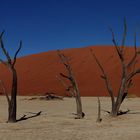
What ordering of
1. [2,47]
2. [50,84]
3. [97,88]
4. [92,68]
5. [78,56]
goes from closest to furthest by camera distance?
1. [2,47]
2. [97,88]
3. [50,84]
4. [92,68]
5. [78,56]

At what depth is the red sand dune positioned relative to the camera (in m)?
41.3

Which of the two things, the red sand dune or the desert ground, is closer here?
the desert ground

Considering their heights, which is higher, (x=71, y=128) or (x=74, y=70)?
(x=74, y=70)

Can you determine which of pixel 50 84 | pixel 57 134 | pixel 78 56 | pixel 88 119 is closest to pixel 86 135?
pixel 57 134

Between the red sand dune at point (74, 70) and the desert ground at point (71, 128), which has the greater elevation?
the red sand dune at point (74, 70)

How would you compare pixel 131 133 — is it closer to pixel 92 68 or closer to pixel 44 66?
pixel 92 68

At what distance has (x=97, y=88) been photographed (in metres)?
40.7

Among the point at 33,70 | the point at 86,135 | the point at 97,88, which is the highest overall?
the point at 33,70

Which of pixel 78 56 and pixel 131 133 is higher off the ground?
pixel 78 56

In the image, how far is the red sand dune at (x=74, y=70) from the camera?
4134 cm

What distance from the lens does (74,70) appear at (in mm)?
53281

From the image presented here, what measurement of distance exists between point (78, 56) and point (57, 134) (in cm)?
5042

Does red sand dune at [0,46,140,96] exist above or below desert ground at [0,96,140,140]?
above

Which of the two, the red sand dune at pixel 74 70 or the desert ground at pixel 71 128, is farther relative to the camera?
the red sand dune at pixel 74 70
